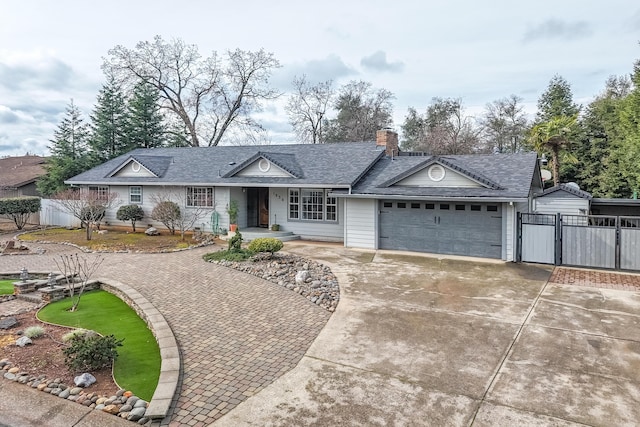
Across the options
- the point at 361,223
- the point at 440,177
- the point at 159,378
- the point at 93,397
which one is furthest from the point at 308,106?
the point at 93,397

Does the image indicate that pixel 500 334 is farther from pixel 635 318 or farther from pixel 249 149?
pixel 249 149

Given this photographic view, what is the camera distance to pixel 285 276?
10.9 meters

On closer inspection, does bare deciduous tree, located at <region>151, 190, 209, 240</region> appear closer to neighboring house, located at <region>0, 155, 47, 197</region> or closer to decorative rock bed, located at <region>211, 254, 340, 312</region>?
decorative rock bed, located at <region>211, 254, 340, 312</region>

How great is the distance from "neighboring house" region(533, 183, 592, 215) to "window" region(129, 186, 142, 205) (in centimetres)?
1869

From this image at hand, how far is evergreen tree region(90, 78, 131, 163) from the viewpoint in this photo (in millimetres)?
30766

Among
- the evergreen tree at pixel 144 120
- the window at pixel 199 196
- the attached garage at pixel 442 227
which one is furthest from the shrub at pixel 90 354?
the evergreen tree at pixel 144 120

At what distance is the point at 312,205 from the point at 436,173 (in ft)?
18.3

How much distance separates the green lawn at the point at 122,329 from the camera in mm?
5504

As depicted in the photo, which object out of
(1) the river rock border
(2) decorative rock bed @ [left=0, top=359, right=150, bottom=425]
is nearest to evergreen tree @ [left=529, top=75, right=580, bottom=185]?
(1) the river rock border

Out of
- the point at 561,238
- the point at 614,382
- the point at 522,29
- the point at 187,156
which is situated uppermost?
the point at 522,29

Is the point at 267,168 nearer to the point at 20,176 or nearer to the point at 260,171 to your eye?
the point at 260,171

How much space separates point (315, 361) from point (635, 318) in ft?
20.2

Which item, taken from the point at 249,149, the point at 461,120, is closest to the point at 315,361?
the point at 249,149

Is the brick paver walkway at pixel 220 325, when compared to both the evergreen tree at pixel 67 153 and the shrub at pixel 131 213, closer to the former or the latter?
the shrub at pixel 131 213
